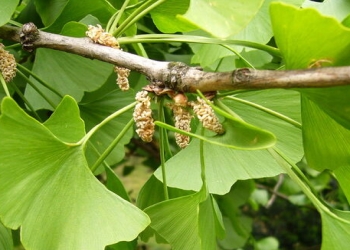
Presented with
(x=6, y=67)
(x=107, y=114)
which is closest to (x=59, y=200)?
(x=6, y=67)

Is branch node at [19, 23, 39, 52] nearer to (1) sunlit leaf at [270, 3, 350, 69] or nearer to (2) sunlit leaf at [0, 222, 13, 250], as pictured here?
(2) sunlit leaf at [0, 222, 13, 250]

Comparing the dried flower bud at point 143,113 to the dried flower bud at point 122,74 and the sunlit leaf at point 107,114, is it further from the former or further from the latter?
the sunlit leaf at point 107,114

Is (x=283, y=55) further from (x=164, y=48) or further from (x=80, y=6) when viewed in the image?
(x=164, y=48)

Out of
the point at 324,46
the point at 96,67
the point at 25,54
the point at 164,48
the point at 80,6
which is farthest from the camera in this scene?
the point at 164,48

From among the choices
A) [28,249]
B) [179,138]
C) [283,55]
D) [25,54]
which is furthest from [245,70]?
[25,54]

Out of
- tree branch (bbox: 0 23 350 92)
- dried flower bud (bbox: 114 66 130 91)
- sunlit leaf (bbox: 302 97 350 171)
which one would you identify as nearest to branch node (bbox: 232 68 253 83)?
tree branch (bbox: 0 23 350 92)

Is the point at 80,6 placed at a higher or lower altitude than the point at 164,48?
higher

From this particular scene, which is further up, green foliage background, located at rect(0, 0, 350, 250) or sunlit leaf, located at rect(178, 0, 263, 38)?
sunlit leaf, located at rect(178, 0, 263, 38)
